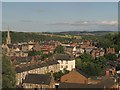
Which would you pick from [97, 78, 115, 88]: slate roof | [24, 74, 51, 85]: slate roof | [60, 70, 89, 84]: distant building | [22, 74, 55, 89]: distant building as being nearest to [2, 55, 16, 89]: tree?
[22, 74, 55, 89]: distant building

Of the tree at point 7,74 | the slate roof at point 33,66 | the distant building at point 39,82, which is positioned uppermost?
the tree at point 7,74

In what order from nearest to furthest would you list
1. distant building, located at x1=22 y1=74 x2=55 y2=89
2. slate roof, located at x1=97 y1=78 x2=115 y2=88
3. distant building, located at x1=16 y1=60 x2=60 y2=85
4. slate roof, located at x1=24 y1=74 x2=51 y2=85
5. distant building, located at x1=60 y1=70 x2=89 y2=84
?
slate roof, located at x1=97 y1=78 x2=115 y2=88, distant building, located at x1=22 y1=74 x2=55 y2=89, slate roof, located at x1=24 y1=74 x2=51 y2=85, distant building, located at x1=60 y1=70 x2=89 y2=84, distant building, located at x1=16 y1=60 x2=60 y2=85

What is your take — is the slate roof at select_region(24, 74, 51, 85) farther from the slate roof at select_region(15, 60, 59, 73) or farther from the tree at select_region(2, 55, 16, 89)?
the tree at select_region(2, 55, 16, 89)

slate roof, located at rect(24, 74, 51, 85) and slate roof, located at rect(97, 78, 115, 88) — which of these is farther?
slate roof, located at rect(24, 74, 51, 85)

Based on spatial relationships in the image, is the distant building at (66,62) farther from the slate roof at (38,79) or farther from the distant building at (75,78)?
the slate roof at (38,79)

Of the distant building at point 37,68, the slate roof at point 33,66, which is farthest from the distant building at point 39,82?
the slate roof at point 33,66

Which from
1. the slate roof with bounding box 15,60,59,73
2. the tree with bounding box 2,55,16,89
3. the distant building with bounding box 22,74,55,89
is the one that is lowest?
the distant building with bounding box 22,74,55,89

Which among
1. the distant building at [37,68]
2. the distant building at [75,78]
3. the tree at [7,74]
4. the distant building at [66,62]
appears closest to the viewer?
the tree at [7,74]

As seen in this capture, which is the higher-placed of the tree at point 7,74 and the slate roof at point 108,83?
the tree at point 7,74

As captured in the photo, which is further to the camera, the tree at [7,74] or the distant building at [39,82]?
the distant building at [39,82]

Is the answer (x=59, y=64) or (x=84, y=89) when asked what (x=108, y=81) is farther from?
(x=59, y=64)
